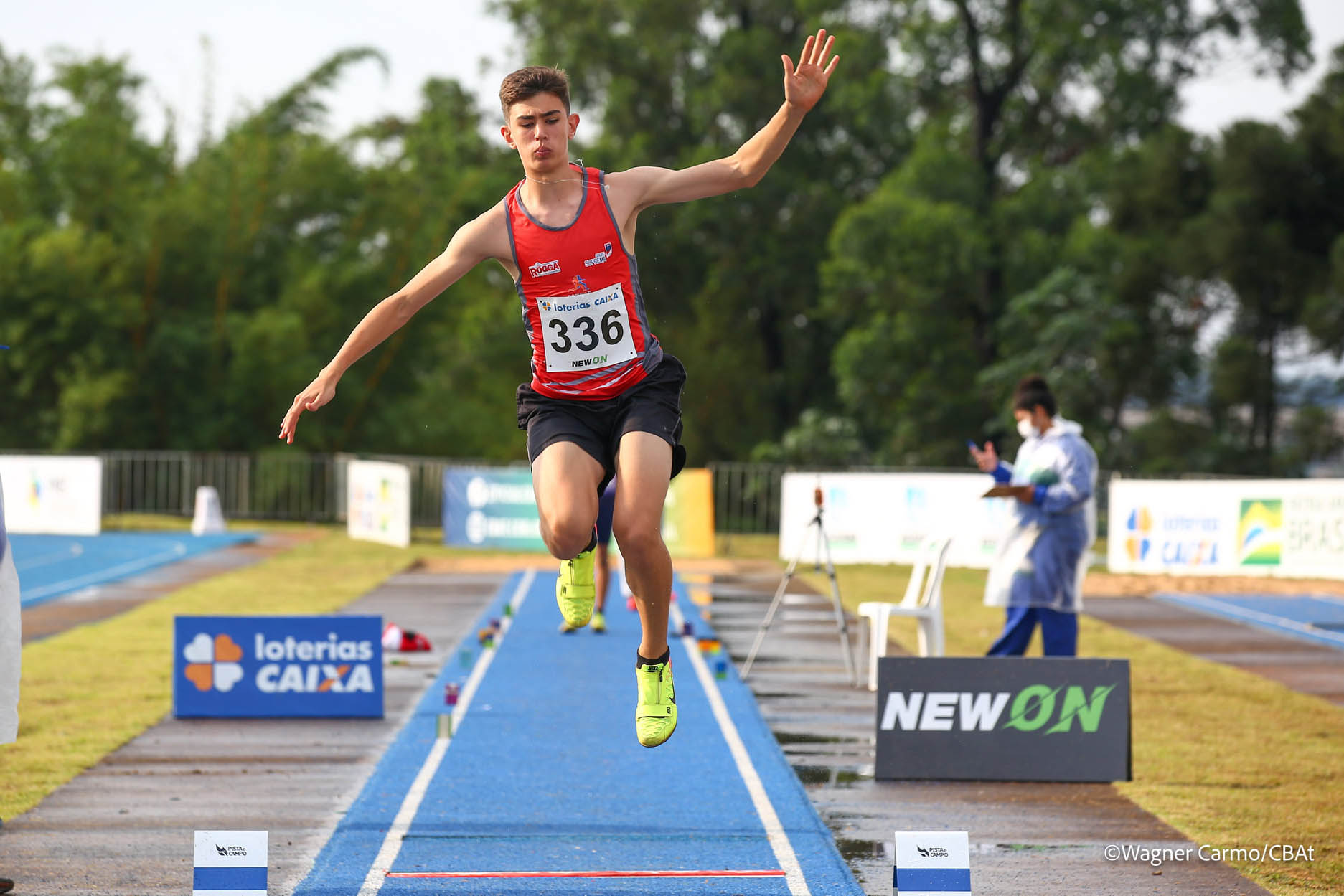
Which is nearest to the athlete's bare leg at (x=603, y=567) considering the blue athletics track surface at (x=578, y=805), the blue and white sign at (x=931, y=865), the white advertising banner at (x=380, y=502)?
the blue athletics track surface at (x=578, y=805)

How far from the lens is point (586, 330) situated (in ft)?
17.9

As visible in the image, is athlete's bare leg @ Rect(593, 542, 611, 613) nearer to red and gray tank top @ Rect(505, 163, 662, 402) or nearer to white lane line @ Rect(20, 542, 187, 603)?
white lane line @ Rect(20, 542, 187, 603)

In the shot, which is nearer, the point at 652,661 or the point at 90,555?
the point at 652,661

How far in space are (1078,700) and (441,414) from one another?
40.3 metres

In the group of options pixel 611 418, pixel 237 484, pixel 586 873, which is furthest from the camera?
pixel 237 484

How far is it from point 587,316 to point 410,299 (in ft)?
2.08

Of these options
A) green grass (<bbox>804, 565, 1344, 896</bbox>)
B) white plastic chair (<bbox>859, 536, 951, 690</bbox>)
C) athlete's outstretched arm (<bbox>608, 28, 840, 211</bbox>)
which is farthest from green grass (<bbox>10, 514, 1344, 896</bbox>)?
athlete's outstretched arm (<bbox>608, 28, 840, 211</bbox>)

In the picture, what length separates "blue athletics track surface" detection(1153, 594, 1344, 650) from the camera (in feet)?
55.4

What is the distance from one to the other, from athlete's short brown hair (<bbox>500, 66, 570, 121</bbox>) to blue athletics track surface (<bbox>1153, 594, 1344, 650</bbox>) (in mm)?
13017

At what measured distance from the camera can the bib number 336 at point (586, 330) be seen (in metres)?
5.43

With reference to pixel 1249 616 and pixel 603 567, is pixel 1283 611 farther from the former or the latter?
pixel 603 567

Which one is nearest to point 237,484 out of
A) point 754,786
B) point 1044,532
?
point 1044,532

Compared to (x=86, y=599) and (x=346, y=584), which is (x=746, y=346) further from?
(x=86, y=599)

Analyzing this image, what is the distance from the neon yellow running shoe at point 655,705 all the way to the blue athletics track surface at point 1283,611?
39.9ft
